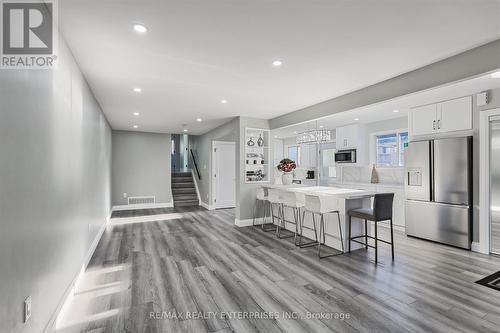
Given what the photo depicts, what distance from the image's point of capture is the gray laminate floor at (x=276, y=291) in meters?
2.06

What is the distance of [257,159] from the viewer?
19.6 feet

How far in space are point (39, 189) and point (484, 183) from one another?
5438 mm

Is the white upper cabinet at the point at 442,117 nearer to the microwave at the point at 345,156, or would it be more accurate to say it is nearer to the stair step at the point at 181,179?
the microwave at the point at 345,156

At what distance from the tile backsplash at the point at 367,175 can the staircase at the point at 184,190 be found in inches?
201

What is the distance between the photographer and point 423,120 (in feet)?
14.7

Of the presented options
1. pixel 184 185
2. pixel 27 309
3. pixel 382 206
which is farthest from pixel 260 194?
pixel 184 185

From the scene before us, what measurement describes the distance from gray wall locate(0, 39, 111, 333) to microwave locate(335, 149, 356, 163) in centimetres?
590

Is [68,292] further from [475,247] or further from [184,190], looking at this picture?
[184,190]

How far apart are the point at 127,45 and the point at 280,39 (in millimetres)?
1520

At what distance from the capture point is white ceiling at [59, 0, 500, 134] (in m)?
1.86

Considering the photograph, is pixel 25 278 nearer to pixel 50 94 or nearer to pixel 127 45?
pixel 50 94

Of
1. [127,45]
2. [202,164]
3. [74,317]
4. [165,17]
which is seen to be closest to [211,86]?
[127,45]

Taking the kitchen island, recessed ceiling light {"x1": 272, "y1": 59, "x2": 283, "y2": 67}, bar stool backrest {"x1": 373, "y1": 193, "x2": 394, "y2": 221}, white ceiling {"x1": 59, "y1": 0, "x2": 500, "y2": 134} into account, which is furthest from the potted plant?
recessed ceiling light {"x1": 272, "y1": 59, "x2": 283, "y2": 67}

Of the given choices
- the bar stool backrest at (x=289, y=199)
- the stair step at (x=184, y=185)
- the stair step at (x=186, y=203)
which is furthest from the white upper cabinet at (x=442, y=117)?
the stair step at (x=184, y=185)
